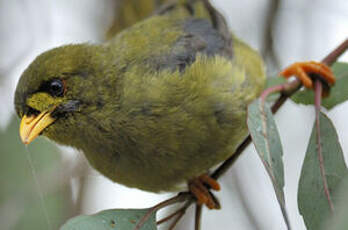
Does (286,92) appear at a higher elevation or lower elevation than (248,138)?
higher

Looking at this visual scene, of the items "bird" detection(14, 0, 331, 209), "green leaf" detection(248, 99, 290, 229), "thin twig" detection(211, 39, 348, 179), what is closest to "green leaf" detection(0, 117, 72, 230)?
"bird" detection(14, 0, 331, 209)

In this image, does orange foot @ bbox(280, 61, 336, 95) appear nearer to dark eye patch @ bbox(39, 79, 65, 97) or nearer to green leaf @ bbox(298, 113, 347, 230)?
green leaf @ bbox(298, 113, 347, 230)

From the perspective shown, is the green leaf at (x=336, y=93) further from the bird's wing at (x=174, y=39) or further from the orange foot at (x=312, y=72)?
the bird's wing at (x=174, y=39)

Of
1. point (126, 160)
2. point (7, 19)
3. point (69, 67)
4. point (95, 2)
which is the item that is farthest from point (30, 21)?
point (126, 160)

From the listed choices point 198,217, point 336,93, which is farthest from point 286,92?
point 198,217

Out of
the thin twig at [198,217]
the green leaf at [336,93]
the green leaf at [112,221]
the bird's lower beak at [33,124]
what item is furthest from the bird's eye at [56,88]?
the green leaf at [336,93]

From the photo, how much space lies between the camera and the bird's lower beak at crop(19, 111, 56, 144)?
2520 mm

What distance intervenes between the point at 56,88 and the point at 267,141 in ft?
3.69

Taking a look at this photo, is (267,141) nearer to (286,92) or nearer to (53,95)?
(286,92)

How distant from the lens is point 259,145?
6.84ft

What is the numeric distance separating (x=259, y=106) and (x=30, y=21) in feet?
7.30

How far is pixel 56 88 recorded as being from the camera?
269 centimetres

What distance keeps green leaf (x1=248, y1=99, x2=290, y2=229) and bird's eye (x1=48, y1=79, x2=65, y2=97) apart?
96cm

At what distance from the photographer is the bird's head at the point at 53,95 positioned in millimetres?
2617
